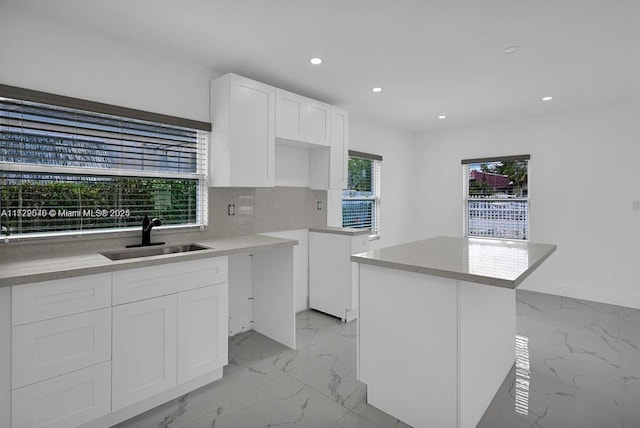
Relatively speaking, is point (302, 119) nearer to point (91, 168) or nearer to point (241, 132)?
point (241, 132)

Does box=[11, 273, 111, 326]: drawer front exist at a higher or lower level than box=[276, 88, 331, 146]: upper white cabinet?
lower

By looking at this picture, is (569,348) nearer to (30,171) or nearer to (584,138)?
(584,138)

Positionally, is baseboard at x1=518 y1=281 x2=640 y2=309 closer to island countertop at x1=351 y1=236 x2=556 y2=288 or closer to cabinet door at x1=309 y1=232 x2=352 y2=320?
island countertop at x1=351 y1=236 x2=556 y2=288

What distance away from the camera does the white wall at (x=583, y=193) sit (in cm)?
406

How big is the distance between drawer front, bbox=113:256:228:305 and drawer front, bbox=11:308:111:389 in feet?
0.46

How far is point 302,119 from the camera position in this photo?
133 inches

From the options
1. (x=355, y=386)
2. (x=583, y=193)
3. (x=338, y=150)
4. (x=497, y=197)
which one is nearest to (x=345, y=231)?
(x=338, y=150)

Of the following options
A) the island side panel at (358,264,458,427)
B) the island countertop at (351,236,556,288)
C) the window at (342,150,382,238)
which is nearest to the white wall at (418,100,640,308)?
the window at (342,150,382,238)

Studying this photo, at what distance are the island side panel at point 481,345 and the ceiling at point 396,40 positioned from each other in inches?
67.0

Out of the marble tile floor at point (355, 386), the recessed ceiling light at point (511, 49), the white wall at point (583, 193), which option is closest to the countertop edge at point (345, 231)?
the marble tile floor at point (355, 386)

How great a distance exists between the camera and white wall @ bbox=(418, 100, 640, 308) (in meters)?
4.06

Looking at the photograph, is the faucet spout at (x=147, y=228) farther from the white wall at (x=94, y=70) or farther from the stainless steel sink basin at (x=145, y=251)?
the white wall at (x=94, y=70)

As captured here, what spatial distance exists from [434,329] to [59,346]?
196 cm

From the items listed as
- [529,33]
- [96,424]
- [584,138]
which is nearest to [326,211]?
[529,33]
